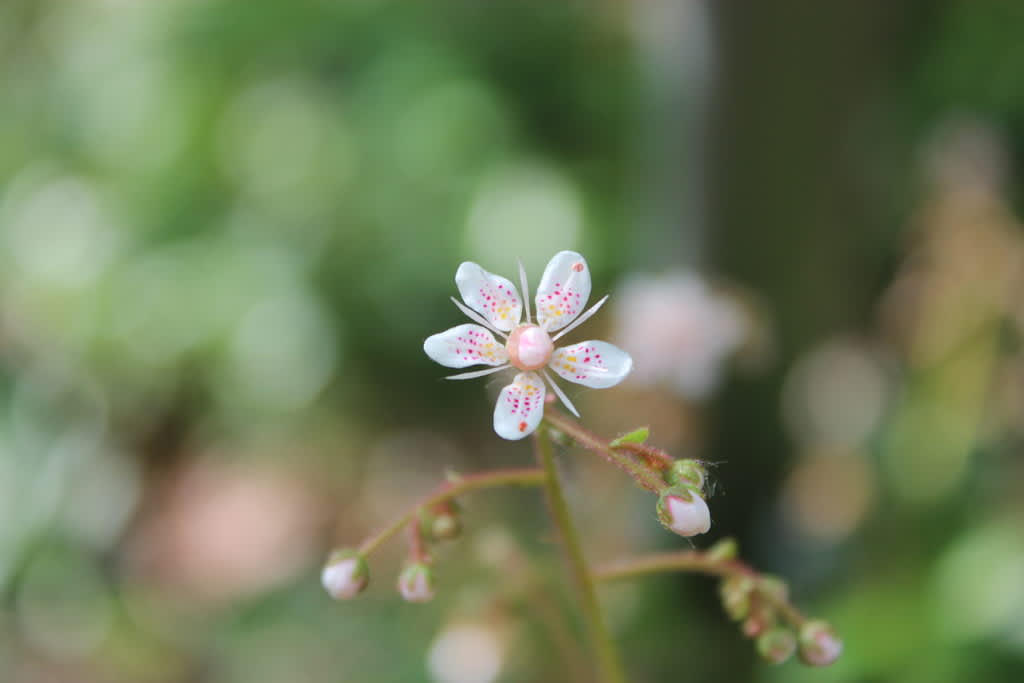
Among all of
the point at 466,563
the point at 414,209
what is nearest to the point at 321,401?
the point at 414,209

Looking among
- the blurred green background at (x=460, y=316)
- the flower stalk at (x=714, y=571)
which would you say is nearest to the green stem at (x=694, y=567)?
the flower stalk at (x=714, y=571)

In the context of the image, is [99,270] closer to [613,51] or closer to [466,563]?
[466,563]

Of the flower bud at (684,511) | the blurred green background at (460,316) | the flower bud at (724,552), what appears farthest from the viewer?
→ the blurred green background at (460,316)

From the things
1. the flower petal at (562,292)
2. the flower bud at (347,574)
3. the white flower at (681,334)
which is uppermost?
the white flower at (681,334)

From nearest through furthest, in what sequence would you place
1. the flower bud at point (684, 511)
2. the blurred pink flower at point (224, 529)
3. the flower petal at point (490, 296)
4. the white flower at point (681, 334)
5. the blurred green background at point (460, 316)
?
the flower bud at point (684, 511), the flower petal at point (490, 296), the white flower at point (681, 334), the blurred green background at point (460, 316), the blurred pink flower at point (224, 529)

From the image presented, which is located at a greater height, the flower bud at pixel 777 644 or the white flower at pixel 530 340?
the white flower at pixel 530 340

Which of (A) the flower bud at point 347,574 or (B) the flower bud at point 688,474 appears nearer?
(B) the flower bud at point 688,474

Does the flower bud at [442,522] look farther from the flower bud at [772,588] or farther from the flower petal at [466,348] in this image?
the flower bud at [772,588]

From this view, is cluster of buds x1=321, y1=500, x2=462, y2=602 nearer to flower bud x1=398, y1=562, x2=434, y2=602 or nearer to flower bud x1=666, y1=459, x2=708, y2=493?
flower bud x1=398, y1=562, x2=434, y2=602
